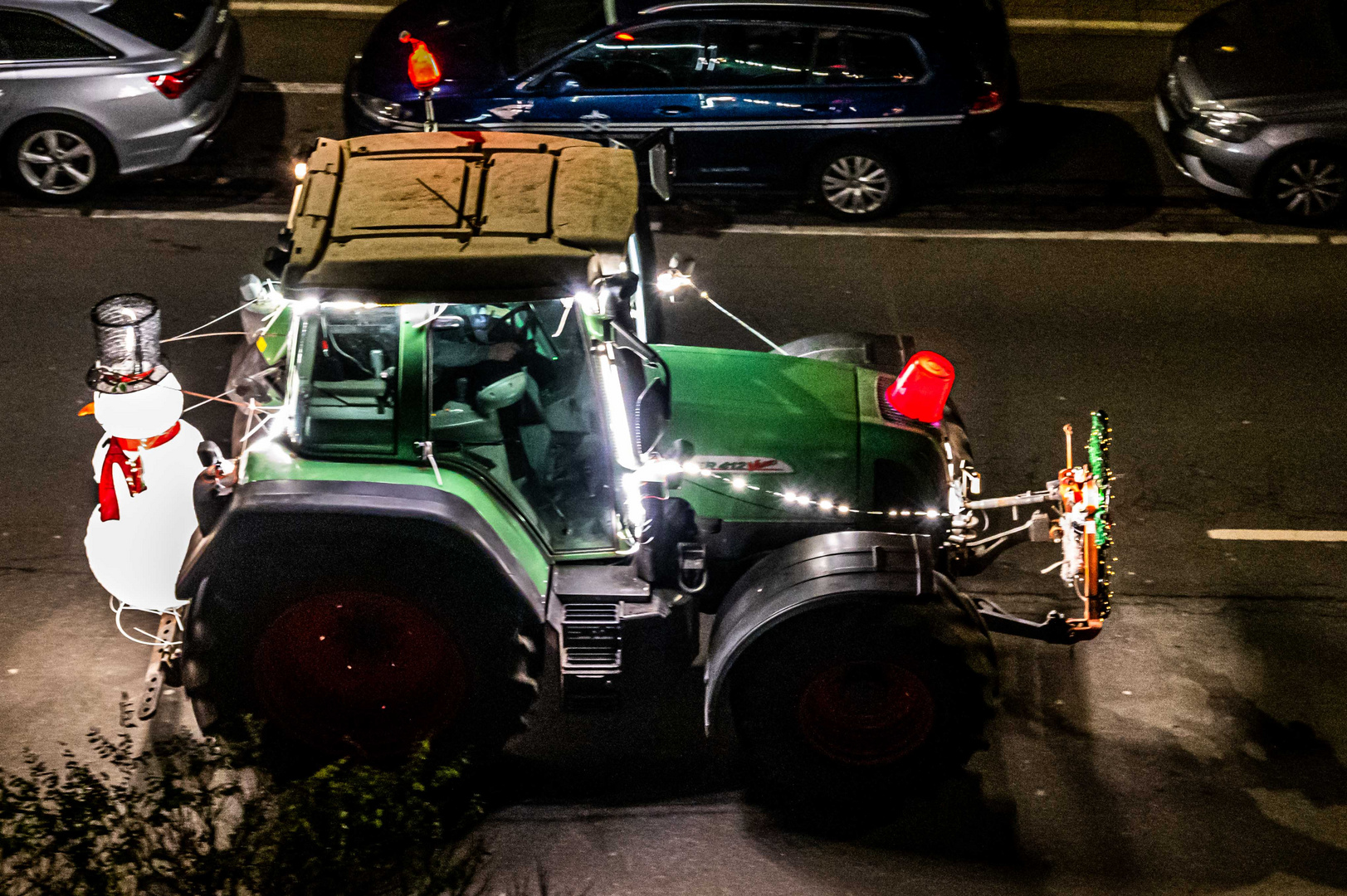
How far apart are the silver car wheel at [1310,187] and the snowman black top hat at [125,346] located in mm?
8831

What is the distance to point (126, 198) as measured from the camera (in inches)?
444

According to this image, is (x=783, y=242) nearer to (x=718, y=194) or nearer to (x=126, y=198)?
(x=718, y=194)

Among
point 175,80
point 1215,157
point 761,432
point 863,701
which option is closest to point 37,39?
point 175,80

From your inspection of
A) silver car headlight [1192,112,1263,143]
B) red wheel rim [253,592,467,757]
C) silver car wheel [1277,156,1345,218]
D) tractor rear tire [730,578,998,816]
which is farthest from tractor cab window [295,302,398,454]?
Answer: silver car wheel [1277,156,1345,218]

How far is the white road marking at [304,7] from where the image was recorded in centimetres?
1405

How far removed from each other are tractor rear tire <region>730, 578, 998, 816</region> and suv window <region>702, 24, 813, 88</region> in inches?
228

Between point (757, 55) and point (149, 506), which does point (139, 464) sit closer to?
point (149, 506)

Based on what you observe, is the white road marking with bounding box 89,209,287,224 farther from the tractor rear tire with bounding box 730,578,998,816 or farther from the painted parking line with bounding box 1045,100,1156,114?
the painted parking line with bounding box 1045,100,1156,114

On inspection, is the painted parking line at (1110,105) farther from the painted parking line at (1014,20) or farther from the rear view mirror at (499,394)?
the rear view mirror at (499,394)

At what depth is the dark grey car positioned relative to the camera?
1100cm

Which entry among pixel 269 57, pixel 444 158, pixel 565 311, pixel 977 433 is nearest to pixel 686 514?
pixel 565 311

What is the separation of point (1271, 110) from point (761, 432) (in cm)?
658

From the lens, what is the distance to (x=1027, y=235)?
11227mm

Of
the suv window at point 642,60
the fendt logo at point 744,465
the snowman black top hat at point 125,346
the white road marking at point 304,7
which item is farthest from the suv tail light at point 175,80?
the fendt logo at point 744,465
